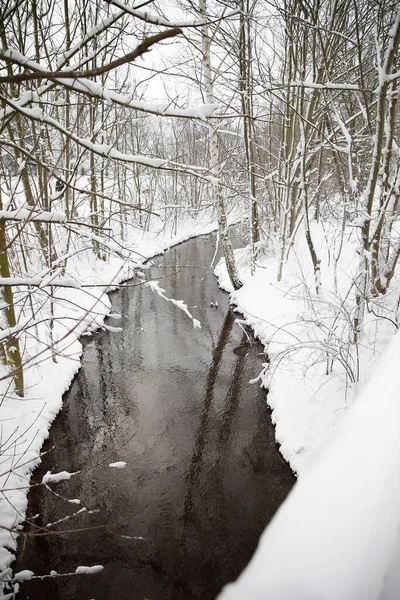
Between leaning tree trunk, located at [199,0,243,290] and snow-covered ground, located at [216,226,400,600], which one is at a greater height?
leaning tree trunk, located at [199,0,243,290]

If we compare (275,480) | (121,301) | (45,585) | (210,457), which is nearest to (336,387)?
(275,480)

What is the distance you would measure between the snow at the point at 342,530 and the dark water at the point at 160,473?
4.68 feet

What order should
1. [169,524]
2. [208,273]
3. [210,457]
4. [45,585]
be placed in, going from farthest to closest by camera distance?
[208,273], [210,457], [169,524], [45,585]

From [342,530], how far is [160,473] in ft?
14.8

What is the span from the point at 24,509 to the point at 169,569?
6.94 feet

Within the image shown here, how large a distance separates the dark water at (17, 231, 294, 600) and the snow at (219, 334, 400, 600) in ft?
4.68

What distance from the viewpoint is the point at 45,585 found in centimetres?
355

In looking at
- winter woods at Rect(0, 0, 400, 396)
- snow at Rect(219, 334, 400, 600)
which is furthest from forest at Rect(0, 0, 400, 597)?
snow at Rect(219, 334, 400, 600)

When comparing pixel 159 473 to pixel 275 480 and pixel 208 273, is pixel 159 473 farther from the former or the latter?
pixel 208 273

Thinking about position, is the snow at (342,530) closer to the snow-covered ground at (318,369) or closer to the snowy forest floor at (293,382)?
the snowy forest floor at (293,382)

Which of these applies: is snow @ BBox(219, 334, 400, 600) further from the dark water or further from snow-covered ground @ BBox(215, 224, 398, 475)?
snow-covered ground @ BBox(215, 224, 398, 475)

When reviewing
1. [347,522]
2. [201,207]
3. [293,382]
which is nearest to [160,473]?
[293,382]

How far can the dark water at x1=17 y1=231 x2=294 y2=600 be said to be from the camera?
364 cm

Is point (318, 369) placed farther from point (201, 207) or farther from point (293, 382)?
point (201, 207)
